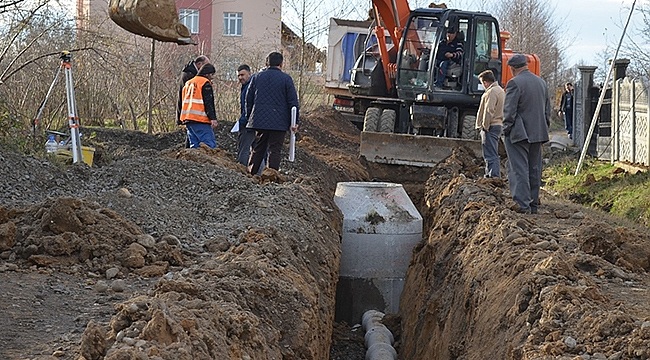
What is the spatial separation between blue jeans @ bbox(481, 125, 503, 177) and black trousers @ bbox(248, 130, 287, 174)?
2.81 metres

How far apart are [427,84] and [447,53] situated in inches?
25.5

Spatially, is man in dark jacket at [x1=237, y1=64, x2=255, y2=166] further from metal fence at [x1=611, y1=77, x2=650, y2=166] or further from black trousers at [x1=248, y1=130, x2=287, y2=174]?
metal fence at [x1=611, y1=77, x2=650, y2=166]

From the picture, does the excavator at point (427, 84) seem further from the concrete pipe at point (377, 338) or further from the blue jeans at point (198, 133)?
the concrete pipe at point (377, 338)

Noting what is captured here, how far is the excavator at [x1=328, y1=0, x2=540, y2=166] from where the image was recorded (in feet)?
53.0

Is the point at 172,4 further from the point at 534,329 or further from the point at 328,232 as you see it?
the point at 534,329

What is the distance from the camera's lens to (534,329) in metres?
5.17

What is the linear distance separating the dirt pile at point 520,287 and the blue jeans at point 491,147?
1.42 meters

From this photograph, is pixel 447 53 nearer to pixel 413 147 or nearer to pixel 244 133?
pixel 413 147

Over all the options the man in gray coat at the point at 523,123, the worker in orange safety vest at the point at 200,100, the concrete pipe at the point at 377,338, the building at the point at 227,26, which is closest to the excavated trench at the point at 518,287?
the concrete pipe at the point at 377,338

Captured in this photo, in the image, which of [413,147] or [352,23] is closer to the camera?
[413,147]

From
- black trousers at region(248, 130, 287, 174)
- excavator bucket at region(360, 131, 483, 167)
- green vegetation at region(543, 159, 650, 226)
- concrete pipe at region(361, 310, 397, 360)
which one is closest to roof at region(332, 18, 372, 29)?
green vegetation at region(543, 159, 650, 226)

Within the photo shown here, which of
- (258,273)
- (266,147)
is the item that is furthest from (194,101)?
(258,273)

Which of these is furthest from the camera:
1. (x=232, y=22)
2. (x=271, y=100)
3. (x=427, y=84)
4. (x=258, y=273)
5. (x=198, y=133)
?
(x=232, y=22)

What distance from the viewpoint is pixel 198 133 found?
1361 centimetres
